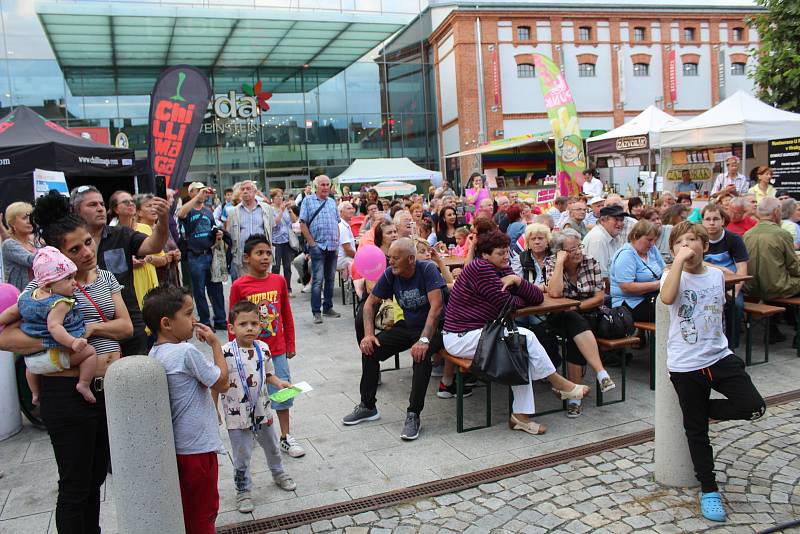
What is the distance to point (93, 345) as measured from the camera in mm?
3107

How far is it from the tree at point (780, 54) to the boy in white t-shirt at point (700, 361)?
1644cm

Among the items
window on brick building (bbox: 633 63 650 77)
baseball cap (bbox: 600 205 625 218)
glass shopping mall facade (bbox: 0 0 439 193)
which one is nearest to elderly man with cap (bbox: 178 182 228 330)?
baseball cap (bbox: 600 205 625 218)

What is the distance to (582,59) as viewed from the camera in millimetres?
29734

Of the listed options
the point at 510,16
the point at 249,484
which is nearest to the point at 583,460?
the point at 249,484

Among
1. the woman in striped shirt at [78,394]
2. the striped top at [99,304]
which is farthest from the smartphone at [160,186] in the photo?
the striped top at [99,304]

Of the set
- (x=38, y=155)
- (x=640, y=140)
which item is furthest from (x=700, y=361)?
(x=640, y=140)

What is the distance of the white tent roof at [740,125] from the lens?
41.4 feet

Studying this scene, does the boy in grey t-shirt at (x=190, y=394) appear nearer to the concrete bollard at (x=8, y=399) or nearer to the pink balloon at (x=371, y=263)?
the concrete bollard at (x=8, y=399)

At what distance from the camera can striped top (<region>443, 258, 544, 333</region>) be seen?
488 centimetres

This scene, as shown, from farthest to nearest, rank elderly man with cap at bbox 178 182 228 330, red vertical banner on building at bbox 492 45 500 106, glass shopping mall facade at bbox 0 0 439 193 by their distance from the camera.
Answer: red vertical banner on building at bbox 492 45 500 106
glass shopping mall facade at bbox 0 0 439 193
elderly man with cap at bbox 178 182 228 330

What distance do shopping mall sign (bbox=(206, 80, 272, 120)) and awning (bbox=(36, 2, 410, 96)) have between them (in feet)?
2.64

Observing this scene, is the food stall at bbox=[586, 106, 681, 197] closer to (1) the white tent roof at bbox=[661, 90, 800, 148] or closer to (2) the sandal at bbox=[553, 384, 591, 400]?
(1) the white tent roof at bbox=[661, 90, 800, 148]

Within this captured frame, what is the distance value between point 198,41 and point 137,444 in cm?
2448

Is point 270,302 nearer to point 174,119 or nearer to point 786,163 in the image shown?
point 174,119
